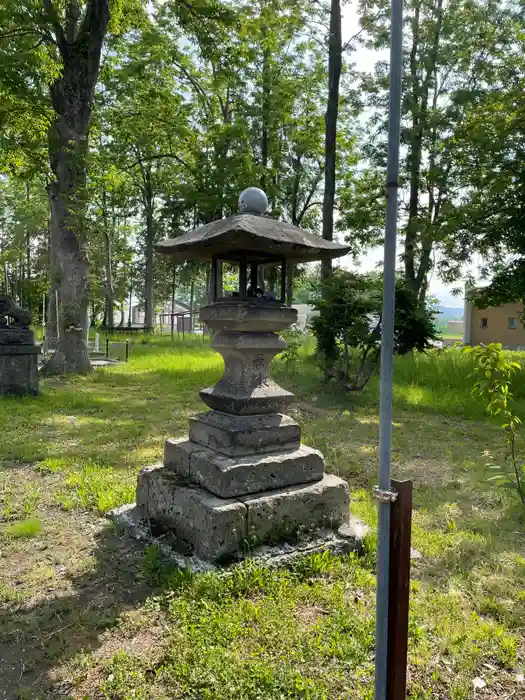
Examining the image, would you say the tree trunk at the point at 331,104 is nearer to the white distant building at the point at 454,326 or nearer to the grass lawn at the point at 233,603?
the grass lawn at the point at 233,603

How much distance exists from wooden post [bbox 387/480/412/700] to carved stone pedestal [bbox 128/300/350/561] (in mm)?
1571

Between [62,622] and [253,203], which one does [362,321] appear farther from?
[62,622]

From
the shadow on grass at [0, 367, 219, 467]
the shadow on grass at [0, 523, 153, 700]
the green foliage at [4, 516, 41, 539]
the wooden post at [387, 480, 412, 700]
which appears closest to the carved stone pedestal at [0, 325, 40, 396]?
the shadow on grass at [0, 367, 219, 467]

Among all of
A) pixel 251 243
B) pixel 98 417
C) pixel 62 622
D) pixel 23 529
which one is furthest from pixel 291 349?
→ pixel 62 622

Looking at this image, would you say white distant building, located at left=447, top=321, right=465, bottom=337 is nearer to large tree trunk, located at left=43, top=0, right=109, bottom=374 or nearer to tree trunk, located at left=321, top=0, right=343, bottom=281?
tree trunk, located at left=321, top=0, right=343, bottom=281

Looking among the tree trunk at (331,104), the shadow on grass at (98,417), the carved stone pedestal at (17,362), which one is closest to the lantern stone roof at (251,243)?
the shadow on grass at (98,417)

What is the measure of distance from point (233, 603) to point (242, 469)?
922mm

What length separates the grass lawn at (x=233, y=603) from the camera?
231cm

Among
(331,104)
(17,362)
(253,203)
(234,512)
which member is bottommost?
(234,512)

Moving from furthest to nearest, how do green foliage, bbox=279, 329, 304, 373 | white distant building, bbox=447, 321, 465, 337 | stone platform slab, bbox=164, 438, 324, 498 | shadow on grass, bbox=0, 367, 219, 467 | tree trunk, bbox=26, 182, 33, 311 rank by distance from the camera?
1. white distant building, bbox=447, 321, 465, 337
2. tree trunk, bbox=26, 182, 33, 311
3. green foliage, bbox=279, 329, 304, 373
4. shadow on grass, bbox=0, 367, 219, 467
5. stone platform slab, bbox=164, 438, 324, 498

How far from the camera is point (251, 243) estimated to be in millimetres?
3617

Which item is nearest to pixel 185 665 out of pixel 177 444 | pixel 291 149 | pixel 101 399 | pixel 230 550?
pixel 230 550

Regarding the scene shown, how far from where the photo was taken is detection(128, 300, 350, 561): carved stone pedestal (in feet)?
11.2

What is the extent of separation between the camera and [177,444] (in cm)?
418
